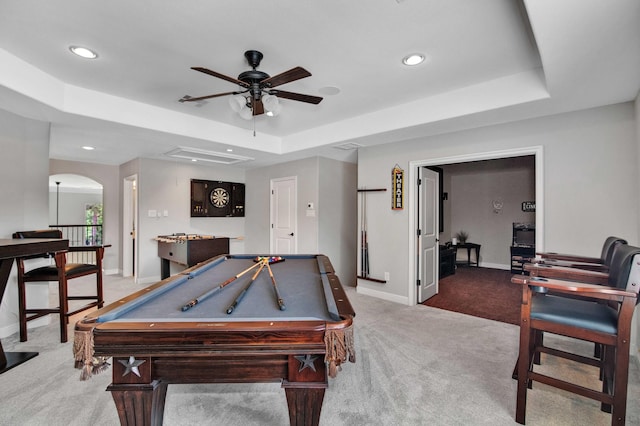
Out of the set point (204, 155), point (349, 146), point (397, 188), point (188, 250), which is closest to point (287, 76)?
point (349, 146)

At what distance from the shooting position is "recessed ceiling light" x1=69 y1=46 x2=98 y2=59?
2.31 m

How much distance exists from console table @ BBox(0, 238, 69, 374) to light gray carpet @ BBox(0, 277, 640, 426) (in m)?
0.10

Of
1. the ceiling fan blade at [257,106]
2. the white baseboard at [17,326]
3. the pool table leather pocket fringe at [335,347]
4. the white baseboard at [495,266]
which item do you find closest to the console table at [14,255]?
the white baseboard at [17,326]

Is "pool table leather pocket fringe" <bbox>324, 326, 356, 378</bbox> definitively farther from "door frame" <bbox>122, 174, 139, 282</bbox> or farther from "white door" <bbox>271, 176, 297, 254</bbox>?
"door frame" <bbox>122, 174, 139, 282</bbox>

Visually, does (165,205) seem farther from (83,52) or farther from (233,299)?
(233,299)

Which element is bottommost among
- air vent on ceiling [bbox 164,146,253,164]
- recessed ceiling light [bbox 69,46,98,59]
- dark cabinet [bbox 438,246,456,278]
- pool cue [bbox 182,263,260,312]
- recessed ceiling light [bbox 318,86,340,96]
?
dark cabinet [bbox 438,246,456,278]

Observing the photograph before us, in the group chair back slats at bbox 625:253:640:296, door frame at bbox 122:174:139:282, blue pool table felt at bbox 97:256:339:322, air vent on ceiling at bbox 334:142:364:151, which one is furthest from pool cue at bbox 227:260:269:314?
door frame at bbox 122:174:139:282

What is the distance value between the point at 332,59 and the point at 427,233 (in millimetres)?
2772

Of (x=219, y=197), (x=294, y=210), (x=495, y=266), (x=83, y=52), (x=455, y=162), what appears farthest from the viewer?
(x=495, y=266)

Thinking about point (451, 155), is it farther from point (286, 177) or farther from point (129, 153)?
point (129, 153)

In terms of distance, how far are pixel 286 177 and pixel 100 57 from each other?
350 cm

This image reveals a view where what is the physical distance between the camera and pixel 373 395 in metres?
2.02

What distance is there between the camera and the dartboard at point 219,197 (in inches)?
242

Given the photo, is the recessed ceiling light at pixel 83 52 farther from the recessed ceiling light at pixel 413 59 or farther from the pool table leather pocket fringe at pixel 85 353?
the recessed ceiling light at pixel 413 59
